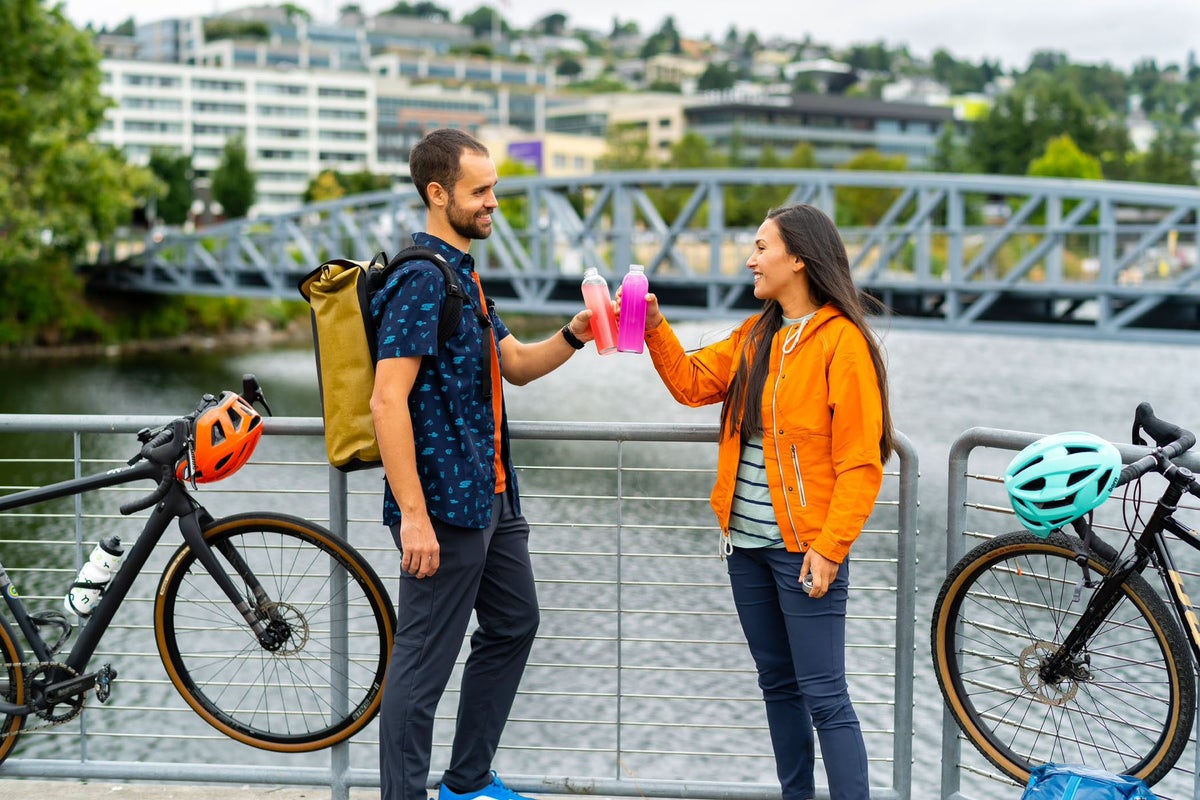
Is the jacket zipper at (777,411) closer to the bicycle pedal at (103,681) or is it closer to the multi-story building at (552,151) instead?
the bicycle pedal at (103,681)

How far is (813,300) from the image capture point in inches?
126

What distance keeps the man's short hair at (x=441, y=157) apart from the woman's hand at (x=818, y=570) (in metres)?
1.13

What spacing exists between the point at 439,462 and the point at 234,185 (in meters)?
73.6

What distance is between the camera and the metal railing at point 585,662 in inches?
141

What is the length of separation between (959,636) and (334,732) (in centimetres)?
158

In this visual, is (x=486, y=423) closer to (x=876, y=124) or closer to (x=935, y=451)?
(x=935, y=451)

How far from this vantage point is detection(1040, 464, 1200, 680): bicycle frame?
3023mm

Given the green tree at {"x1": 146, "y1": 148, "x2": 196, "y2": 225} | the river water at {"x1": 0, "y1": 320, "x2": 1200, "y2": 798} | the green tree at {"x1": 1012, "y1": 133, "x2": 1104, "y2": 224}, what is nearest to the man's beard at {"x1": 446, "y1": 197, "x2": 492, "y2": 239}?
the river water at {"x1": 0, "y1": 320, "x2": 1200, "y2": 798}

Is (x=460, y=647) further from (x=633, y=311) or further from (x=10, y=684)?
(x=10, y=684)

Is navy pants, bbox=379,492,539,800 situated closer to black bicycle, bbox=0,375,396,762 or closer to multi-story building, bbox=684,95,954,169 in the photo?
black bicycle, bbox=0,375,396,762

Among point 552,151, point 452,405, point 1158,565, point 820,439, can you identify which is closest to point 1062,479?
point 1158,565

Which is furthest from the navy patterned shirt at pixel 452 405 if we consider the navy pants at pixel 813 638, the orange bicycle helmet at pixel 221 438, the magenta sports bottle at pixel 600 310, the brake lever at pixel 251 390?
the navy pants at pixel 813 638

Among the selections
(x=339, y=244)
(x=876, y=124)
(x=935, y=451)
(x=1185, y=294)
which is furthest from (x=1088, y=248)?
(x=876, y=124)

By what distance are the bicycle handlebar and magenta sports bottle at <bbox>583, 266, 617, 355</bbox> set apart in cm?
118
